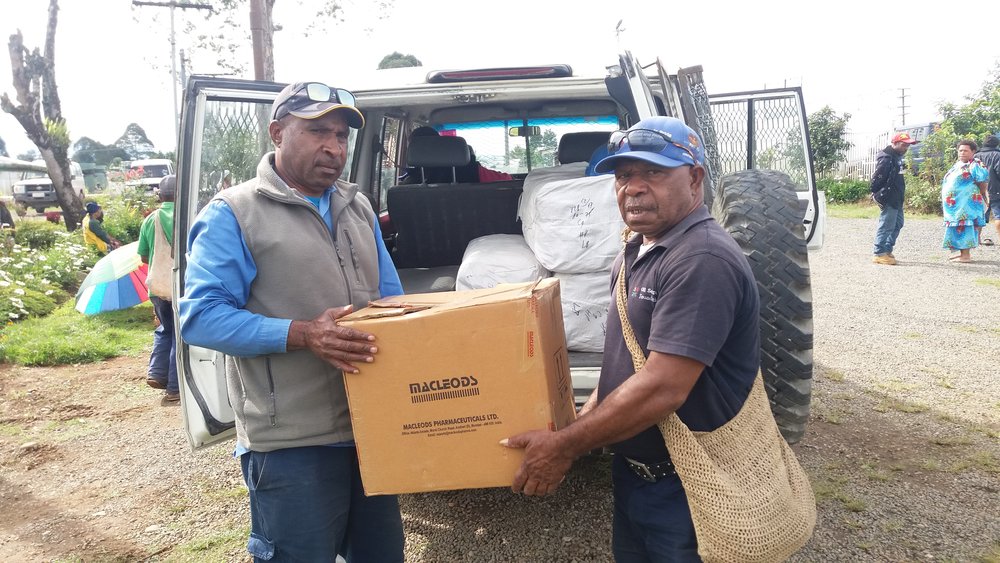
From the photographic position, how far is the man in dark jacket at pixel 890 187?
9328 mm

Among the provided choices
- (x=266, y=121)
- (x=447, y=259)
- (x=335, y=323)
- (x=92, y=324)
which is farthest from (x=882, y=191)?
(x=92, y=324)

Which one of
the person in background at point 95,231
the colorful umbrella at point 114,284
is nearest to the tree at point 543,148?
the colorful umbrella at point 114,284

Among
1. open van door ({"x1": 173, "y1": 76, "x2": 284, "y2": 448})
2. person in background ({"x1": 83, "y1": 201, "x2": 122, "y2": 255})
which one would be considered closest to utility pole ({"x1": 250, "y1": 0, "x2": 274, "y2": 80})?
person in background ({"x1": 83, "y1": 201, "x2": 122, "y2": 255})

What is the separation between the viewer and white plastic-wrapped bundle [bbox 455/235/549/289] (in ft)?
10.8

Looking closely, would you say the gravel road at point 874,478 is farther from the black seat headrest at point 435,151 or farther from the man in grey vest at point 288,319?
the black seat headrest at point 435,151

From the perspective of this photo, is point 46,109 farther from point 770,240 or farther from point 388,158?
point 770,240

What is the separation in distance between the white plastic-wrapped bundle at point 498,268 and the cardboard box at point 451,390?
1.44 m

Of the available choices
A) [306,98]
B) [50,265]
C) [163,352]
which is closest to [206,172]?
[306,98]

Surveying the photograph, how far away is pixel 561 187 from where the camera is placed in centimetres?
323

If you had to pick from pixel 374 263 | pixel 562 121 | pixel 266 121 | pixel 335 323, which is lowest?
pixel 335 323

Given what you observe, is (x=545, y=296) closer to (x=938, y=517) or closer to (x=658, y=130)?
(x=658, y=130)

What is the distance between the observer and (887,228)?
962 centimetres

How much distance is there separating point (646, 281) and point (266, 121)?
6.46 feet

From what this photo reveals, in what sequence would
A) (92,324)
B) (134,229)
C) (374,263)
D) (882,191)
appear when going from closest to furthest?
(374,263) < (92,324) < (882,191) < (134,229)
